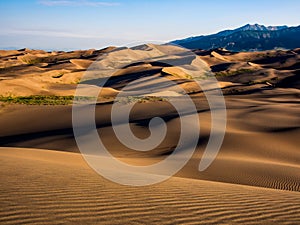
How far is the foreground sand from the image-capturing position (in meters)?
4.69

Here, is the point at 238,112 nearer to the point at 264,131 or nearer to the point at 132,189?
the point at 264,131

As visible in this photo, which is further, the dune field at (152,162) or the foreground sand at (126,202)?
the dune field at (152,162)

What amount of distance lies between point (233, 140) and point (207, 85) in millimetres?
29180

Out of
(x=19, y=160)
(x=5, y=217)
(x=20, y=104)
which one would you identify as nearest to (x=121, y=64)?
(x=20, y=104)

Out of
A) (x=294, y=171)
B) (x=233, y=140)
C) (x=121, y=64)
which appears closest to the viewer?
(x=294, y=171)

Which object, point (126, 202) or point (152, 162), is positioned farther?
point (152, 162)

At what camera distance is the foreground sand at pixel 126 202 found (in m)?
4.69

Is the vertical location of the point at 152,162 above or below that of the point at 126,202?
below

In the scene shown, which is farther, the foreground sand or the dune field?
the dune field

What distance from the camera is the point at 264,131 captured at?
15.4m

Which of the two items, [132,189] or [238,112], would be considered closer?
[132,189]

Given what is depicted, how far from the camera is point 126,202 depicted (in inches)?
215

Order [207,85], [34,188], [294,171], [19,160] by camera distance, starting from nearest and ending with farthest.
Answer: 1. [34,188]
2. [19,160]
3. [294,171]
4. [207,85]

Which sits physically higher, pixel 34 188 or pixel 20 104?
pixel 34 188
